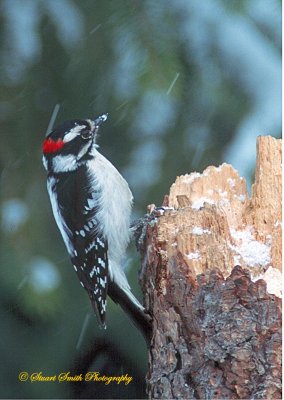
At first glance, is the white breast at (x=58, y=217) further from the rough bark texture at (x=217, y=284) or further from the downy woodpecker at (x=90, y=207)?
the rough bark texture at (x=217, y=284)

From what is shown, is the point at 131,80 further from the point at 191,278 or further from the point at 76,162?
the point at 191,278

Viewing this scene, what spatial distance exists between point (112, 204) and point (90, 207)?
0.18 ft

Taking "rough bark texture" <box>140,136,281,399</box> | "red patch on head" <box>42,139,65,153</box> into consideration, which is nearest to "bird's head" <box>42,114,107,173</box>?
"red patch on head" <box>42,139,65,153</box>

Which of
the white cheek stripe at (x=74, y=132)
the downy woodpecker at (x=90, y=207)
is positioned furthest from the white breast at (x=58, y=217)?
the white cheek stripe at (x=74, y=132)

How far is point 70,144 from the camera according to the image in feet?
5.32

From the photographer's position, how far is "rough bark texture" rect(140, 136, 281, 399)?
1237 mm

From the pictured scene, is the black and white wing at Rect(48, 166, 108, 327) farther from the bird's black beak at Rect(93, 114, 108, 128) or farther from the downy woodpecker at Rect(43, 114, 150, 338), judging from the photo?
the bird's black beak at Rect(93, 114, 108, 128)

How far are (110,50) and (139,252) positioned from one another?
1.60 feet

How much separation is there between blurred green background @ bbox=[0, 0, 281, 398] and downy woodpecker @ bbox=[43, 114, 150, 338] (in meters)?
0.03

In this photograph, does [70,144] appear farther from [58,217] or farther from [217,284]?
[217,284]

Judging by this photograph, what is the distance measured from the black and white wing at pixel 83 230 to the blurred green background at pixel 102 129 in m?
0.03

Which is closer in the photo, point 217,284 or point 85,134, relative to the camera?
point 217,284

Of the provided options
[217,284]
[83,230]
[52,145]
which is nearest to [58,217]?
[83,230]

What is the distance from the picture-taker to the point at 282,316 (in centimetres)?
123
